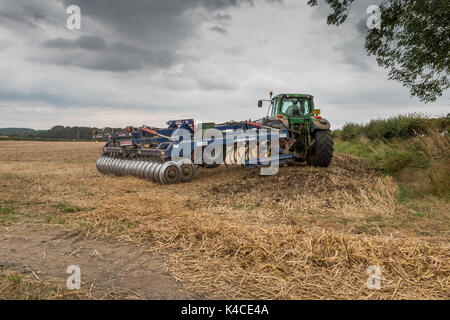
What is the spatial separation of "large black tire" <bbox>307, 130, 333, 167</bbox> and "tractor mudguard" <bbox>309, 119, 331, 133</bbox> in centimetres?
15

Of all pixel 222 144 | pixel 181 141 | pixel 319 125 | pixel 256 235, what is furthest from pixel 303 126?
pixel 256 235

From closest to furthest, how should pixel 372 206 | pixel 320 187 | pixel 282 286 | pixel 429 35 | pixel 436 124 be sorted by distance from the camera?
pixel 282 286 → pixel 372 206 → pixel 320 187 → pixel 429 35 → pixel 436 124

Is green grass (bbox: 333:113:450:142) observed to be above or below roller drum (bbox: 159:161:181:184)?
above

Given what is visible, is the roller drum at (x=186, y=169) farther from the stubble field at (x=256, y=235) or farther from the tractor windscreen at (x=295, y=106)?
the tractor windscreen at (x=295, y=106)

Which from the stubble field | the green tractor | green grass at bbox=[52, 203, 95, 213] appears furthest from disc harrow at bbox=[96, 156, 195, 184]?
the green tractor

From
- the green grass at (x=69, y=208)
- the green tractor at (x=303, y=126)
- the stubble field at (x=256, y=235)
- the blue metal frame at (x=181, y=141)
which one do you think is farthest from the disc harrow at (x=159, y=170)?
the green tractor at (x=303, y=126)

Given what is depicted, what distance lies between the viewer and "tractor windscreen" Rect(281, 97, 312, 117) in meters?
10.1

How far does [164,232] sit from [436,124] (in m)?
11.4

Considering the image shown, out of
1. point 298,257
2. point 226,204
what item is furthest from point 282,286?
point 226,204

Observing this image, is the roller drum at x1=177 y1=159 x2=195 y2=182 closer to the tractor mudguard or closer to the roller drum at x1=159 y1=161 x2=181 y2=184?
the roller drum at x1=159 y1=161 x2=181 y2=184

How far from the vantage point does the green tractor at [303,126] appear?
9.20 m
